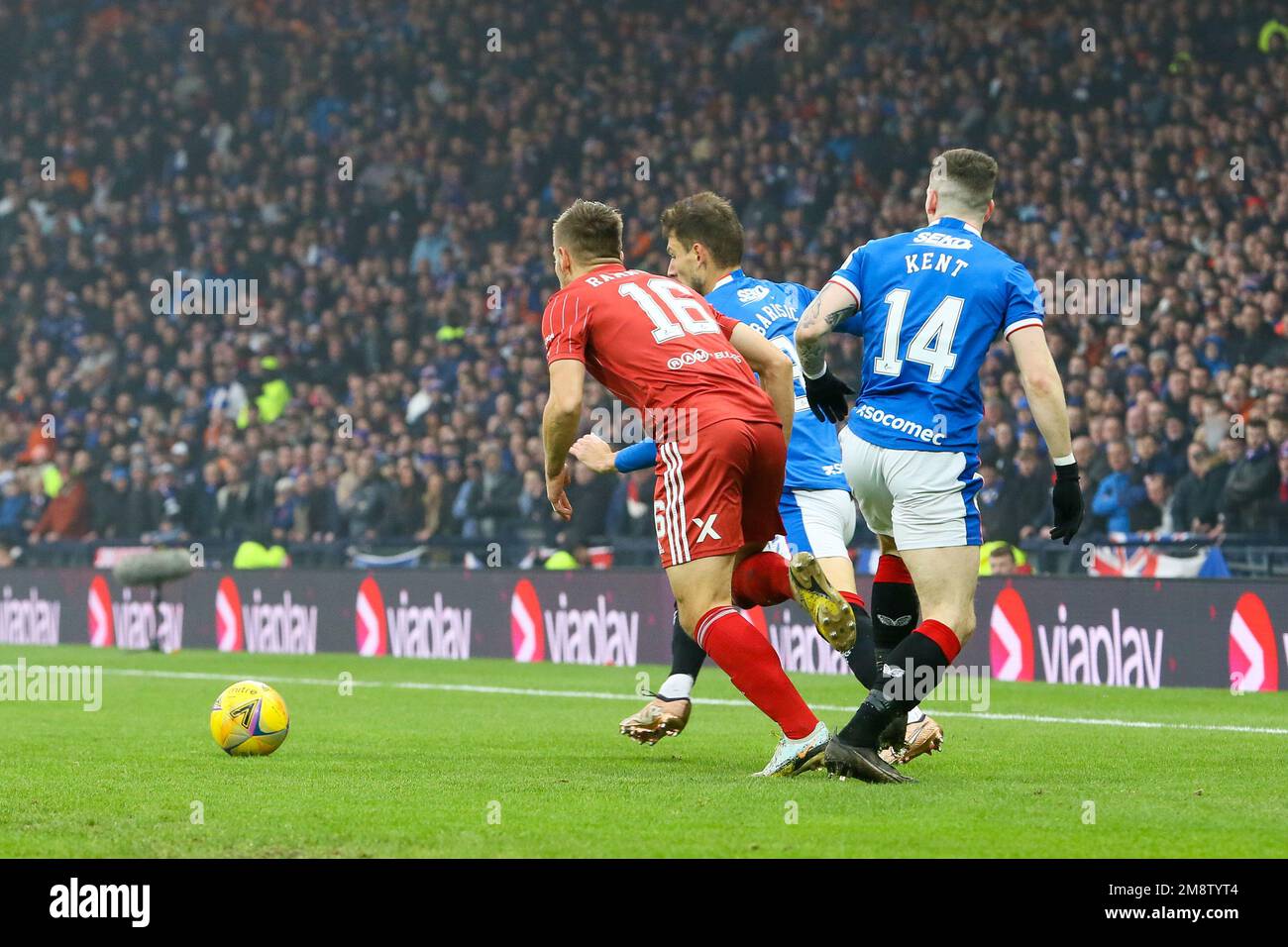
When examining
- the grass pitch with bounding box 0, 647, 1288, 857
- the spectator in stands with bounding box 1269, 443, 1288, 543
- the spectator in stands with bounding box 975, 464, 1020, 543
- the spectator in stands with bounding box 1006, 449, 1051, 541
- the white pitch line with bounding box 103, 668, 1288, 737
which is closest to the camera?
→ the grass pitch with bounding box 0, 647, 1288, 857

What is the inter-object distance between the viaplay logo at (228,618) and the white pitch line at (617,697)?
142 inches

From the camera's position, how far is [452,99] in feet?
94.7

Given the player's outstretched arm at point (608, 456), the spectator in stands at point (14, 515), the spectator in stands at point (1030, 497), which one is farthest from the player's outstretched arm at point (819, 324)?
the spectator in stands at point (14, 515)

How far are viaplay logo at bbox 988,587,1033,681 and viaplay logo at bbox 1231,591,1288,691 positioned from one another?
1761 millimetres

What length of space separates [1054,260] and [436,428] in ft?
24.6

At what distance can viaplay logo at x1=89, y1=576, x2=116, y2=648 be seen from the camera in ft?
73.0

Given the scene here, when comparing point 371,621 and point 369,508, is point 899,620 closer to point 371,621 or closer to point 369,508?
point 371,621

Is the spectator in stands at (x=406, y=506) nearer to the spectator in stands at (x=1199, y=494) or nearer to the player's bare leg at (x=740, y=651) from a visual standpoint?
the spectator in stands at (x=1199, y=494)

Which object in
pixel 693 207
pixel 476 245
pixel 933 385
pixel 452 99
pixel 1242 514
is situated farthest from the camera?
pixel 452 99

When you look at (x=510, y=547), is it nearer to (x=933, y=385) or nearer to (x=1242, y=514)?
(x=1242, y=514)

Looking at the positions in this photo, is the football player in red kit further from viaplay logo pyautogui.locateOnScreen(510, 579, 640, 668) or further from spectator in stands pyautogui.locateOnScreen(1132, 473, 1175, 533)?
viaplay logo pyautogui.locateOnScreen(510, 579, 640, 668)

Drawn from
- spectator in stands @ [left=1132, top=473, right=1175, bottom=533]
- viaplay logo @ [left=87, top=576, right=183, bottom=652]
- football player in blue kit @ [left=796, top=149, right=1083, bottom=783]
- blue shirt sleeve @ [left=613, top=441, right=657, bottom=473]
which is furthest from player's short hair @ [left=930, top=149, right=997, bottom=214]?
viaplay logo @ [left=87, top=576, right=183, bottom=652]

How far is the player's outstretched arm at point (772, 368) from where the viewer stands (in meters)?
7.57
